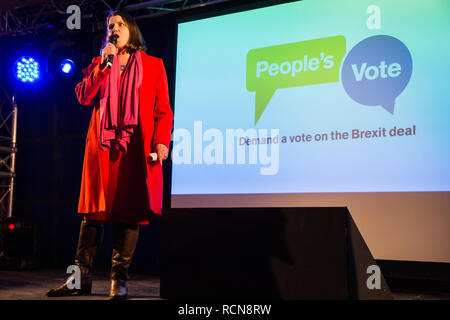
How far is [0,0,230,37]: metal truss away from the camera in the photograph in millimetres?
4504

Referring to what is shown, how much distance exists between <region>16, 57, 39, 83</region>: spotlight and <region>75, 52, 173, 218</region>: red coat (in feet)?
8.79

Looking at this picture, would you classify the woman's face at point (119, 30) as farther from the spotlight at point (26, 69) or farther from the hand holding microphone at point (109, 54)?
the spotlight at point (26, 69)

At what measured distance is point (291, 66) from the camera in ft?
11.4

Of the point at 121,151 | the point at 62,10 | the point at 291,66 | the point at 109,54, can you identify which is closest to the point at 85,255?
the point at 121,151

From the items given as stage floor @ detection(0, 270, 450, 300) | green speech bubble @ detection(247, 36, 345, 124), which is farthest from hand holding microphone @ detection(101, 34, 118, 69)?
green speech bubble @ detection(247, 36, 345, 124)

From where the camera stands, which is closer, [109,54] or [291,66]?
[109,54]

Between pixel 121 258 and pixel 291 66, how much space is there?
199 centimetres

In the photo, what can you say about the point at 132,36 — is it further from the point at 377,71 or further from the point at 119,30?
the point at 377,71

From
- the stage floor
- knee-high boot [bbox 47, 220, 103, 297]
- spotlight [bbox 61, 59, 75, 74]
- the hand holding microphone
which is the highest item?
spotlight [bbox 61, 59, 75, 74]

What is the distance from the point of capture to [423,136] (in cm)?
302

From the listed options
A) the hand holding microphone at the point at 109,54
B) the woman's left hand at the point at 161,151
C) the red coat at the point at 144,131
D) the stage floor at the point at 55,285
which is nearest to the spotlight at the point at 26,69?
the stage floor at the point at 55,285

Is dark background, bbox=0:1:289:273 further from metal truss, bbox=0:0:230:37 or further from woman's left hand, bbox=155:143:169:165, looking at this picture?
woman's left hand, bbox=155:143:169:165
